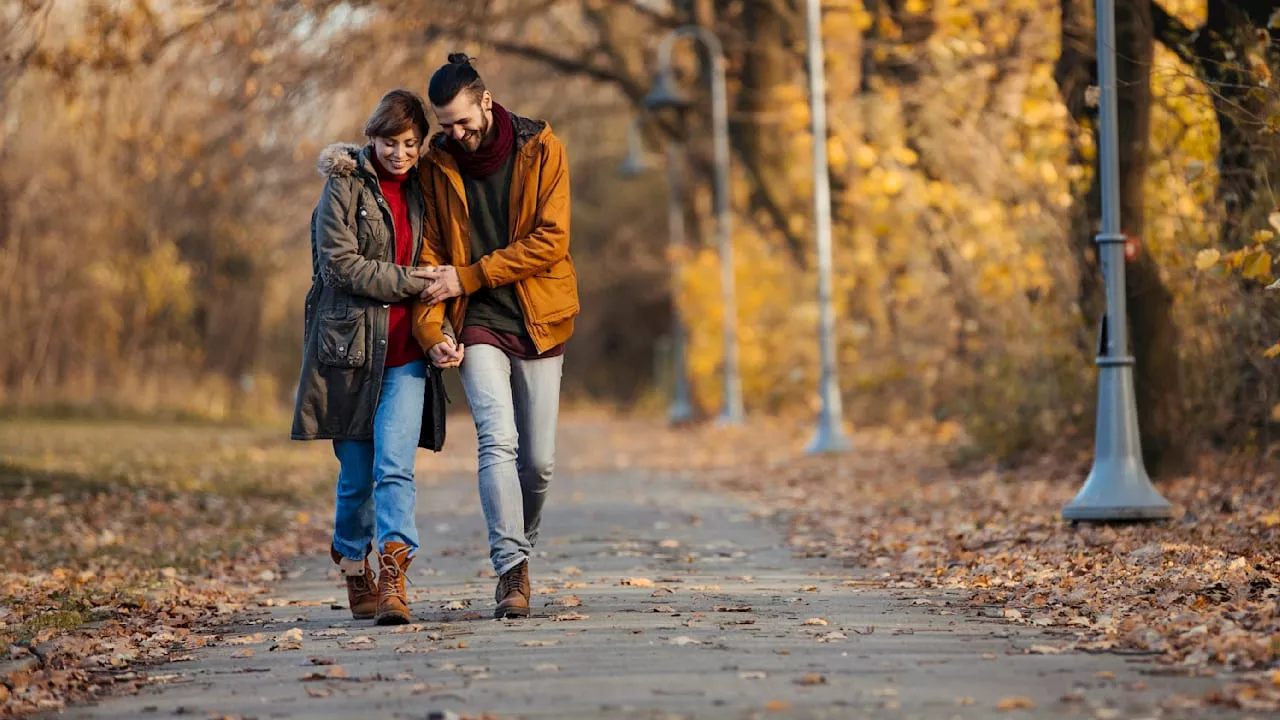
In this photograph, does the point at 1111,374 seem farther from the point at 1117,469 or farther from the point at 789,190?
the point at 789,190

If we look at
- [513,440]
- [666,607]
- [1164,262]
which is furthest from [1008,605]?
[1164,262]

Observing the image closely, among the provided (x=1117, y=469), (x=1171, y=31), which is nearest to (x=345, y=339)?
(x=1117, y=469)

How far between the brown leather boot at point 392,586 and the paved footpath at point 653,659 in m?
0.08

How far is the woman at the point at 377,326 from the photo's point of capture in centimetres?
705

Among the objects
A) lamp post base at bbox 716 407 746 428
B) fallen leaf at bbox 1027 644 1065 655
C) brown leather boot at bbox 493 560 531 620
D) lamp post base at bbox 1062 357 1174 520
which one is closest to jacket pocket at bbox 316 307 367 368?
brown leather boot at bbox 493 560 531 620

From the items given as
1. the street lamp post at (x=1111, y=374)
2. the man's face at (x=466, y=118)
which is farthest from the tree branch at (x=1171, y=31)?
the man's face at (x=466, y=118)

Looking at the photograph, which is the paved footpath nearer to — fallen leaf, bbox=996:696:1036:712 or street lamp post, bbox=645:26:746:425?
fallen leaf, bbox=996:696:1036:712

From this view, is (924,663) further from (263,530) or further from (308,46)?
(308,46)

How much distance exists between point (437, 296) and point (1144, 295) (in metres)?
6.15

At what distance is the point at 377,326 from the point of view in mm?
7113

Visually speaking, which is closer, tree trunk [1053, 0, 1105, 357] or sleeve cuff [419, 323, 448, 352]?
sleeve cuff [419, 323, 448, 352]

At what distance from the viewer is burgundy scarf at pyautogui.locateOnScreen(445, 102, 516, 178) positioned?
7094mm

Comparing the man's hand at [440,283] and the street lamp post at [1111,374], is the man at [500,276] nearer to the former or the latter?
the man's hand at [440,283]

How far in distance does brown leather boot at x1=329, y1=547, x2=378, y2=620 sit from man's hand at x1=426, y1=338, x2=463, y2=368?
931 millimetres
